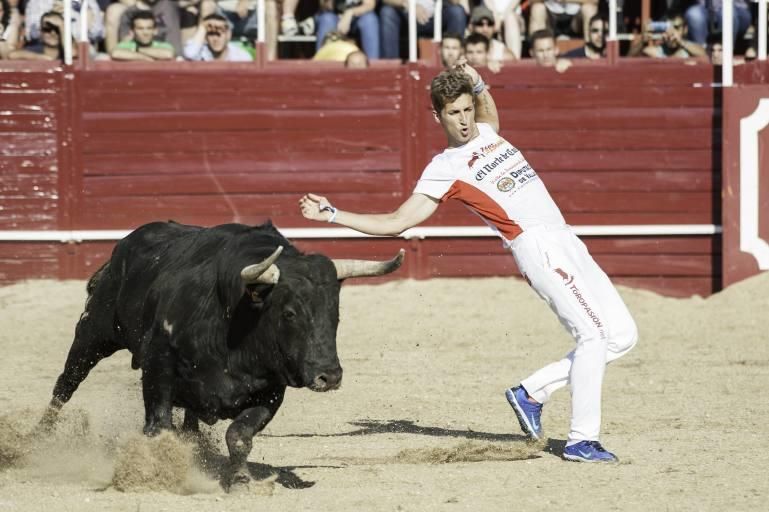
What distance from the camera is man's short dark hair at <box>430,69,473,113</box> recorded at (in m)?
5.81

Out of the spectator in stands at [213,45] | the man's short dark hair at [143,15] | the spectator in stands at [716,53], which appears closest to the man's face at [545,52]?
the spectator in stands at [716,53]

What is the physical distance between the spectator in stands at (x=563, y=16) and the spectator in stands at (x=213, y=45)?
7.50 ft

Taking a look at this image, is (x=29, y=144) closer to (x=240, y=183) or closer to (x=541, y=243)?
(x=240, y=183)

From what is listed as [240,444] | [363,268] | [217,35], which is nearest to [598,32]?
[217,35]

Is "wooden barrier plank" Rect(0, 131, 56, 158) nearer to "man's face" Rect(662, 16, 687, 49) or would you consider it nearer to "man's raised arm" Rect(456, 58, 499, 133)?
"man's face" Rect(662, 16, 687, 49)

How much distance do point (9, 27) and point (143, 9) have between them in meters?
1.11

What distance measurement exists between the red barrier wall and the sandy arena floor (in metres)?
0.37

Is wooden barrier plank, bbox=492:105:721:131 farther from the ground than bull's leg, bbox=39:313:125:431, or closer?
farther from the ground

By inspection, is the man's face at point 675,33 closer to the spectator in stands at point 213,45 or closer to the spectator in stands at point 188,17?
the spectator in stands at point 213,45

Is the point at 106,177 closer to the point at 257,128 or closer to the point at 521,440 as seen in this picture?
the point at 257,128

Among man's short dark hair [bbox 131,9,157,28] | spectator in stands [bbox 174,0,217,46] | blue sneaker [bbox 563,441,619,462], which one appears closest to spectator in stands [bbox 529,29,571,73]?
spectator in stands [bbox 174,0,217,46]

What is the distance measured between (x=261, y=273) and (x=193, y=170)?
6.68 metres

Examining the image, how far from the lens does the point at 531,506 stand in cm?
520

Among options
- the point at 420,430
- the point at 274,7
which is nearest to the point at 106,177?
the point at 274,7
